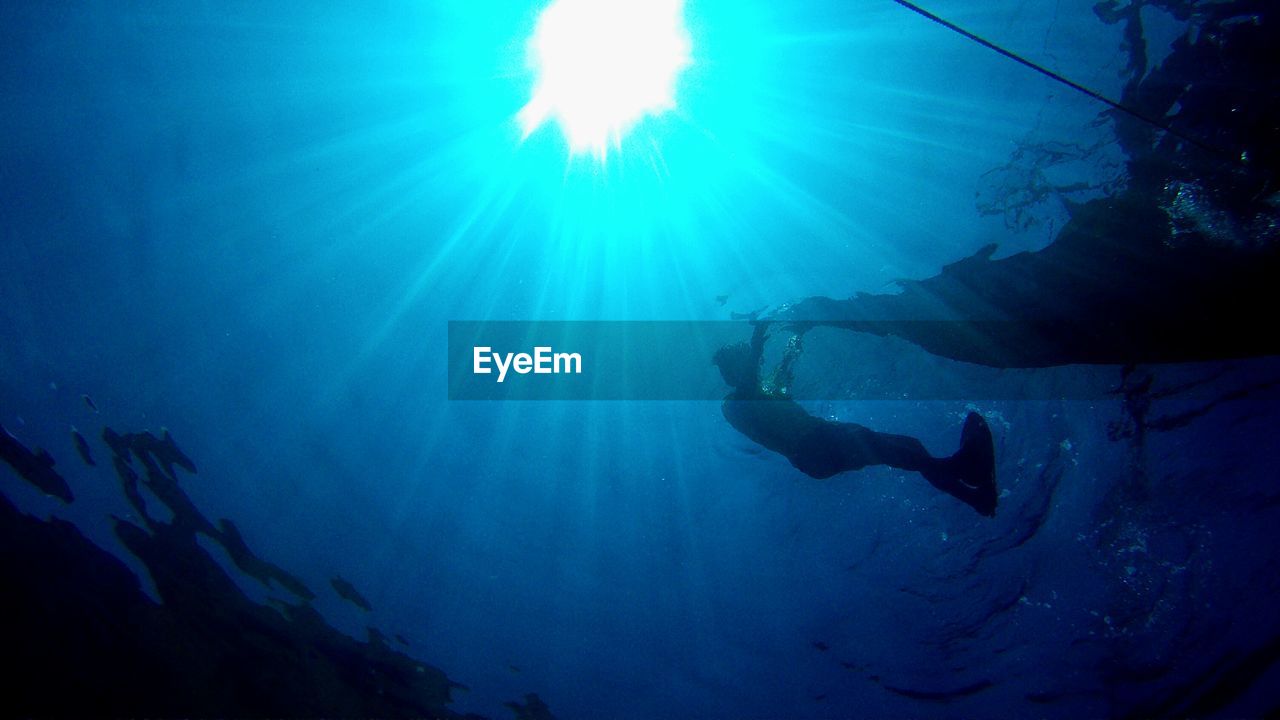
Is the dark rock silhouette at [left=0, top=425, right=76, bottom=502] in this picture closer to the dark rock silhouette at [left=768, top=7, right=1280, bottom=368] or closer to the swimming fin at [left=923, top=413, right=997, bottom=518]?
the swimming fin at [left=923, top=413, right=997, bottom=518]

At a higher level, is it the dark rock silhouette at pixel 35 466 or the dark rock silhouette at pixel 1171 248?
the dark rock silhouette at pixel 1171 248

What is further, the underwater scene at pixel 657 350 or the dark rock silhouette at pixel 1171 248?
the underwater scene at pixel 657 350

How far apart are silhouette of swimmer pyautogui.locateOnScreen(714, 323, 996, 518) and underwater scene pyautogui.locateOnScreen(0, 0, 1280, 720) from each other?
0.07 m

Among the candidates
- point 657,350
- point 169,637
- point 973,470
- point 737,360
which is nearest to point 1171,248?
point 973,470

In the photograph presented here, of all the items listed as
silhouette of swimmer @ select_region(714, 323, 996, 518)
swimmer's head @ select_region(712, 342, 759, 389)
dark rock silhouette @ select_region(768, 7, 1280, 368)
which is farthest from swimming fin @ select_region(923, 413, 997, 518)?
swimmer's head @ select_region(712, 342, 759, 389)

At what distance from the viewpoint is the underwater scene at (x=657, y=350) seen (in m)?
7.64

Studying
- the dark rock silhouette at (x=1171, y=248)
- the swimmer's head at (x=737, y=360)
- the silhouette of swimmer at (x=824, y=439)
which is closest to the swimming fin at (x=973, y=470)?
the silhouette of swimmer at (x=824, y=439)

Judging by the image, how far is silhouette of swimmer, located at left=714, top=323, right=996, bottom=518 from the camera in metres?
7.71

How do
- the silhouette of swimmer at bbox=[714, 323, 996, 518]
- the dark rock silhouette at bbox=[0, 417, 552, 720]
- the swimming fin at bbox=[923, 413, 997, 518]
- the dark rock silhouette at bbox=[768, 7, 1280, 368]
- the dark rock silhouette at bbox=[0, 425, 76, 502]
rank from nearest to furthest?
the dark rock silhouette at bbox=[768, 7, 1280, 368]
the swimming fin at bbox=[923, 413, 997, 518]
the silhouette of swimmer at bbox=[714, 323, 996, 518]
the dark rock silhouette at bbox=[0, 425, 76, 502]
the dark rock silhouette at bbox=[0, 417, 552, 720]

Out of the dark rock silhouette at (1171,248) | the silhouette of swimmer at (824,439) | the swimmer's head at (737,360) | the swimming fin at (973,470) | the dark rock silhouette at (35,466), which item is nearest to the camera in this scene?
the dark rock silhouette at (1171,248)

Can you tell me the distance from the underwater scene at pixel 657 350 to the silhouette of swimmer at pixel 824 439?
70 millimetres

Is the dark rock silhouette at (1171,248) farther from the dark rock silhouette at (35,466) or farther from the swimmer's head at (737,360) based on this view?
the dark rock silhouette at (35,466)

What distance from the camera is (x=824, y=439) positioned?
8.69 metres

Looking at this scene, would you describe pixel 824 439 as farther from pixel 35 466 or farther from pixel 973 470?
pixel 35 466
